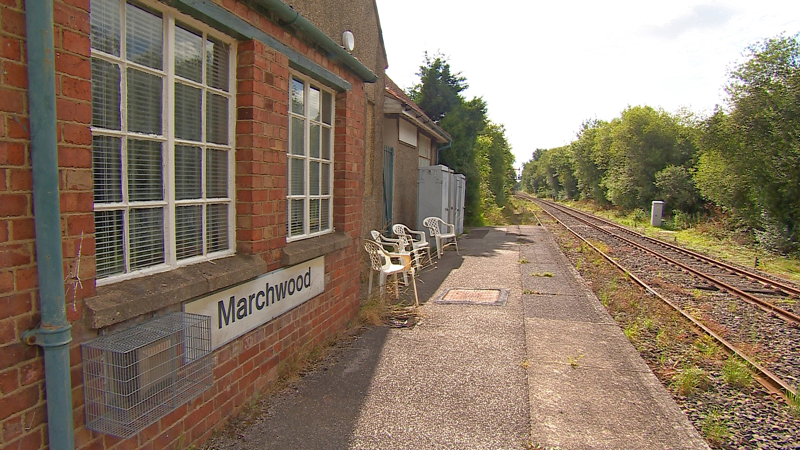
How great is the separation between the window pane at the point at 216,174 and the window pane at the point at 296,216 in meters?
0.95

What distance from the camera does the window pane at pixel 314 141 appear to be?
4.46m

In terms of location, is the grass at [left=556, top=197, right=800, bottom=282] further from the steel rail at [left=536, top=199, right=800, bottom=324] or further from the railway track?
the steel rail at [left=536, top=199, right=800, bottom=324]

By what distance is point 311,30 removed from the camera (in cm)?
388

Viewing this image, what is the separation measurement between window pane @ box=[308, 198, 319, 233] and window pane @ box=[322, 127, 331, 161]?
50cm

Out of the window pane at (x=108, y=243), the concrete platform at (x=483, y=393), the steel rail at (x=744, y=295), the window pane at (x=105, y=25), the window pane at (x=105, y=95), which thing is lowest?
the steel rail at (x=744, y=295)

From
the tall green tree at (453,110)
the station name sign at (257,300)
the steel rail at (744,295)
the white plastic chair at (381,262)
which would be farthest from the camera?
the tall green tree at (453,110)

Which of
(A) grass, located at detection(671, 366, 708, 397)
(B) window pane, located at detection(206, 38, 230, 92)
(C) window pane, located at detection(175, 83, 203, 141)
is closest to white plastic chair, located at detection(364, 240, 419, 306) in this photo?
(A) grass, located at detection(671, 366, 708, 397)

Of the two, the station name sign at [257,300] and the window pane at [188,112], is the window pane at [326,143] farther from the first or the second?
the window pane at [188,112]

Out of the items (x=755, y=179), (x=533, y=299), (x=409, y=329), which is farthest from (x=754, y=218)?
(x=409, y=329)

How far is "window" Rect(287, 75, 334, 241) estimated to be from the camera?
4.17 meters

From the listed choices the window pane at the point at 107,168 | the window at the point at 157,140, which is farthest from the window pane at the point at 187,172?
the window pane at the point at 107,168

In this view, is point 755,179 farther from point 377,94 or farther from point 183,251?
point 183,251

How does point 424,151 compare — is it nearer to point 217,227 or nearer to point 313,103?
point 313,103

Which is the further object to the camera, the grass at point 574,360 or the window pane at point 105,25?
the grass at point 574,360
